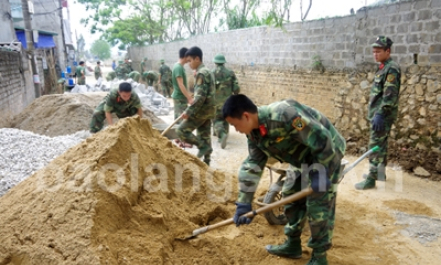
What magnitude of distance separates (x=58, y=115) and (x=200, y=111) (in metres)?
3.71

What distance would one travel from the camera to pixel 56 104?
769cm

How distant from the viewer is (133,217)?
2.78m

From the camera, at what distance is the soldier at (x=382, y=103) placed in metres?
4.23

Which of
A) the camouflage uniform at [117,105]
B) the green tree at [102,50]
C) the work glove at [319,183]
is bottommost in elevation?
the work glove at [319,183]

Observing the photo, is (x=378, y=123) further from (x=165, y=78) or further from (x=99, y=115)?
(x=165, y=78)

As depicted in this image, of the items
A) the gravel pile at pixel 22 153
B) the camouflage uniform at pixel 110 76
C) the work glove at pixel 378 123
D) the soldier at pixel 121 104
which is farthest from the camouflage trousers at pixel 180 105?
the camouflage uniform at pixel 110 76

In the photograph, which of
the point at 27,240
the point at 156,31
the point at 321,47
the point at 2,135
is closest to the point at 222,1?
the point at 156,31

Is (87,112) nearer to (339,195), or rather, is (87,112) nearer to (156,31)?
(339,195)

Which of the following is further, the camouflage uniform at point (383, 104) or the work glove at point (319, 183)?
the camouflage uniform at point (383, 104)

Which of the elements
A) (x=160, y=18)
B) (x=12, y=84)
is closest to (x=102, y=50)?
(x=160, y=18)

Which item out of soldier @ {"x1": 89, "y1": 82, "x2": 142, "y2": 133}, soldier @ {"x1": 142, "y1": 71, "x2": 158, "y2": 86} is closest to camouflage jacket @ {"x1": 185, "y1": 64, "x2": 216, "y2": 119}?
soldier @ {"x1": 89, "y1": 82, "x2": 142, "y2": 133}

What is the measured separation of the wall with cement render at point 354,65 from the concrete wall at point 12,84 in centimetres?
600

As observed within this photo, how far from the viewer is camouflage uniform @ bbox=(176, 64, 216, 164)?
5102 mm

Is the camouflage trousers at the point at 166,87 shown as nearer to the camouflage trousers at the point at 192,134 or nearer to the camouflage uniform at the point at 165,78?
the camouflage uniform at the point at 165,78
